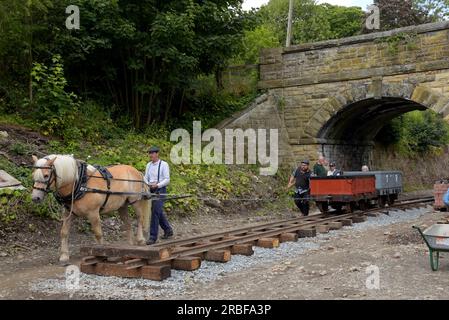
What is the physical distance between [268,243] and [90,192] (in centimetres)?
352

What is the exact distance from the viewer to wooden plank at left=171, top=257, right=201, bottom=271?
7.30m

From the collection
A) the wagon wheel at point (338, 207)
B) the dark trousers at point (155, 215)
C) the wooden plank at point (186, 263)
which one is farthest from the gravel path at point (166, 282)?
the wagon wheel at point (338, 207)

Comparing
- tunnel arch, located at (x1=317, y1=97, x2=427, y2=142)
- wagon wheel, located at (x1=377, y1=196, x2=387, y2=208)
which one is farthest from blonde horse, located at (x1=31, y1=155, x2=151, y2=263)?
tunnel arch, located at (x1=317, y1=97, x2=427, y2=142)

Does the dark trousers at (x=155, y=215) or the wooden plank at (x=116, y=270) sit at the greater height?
the dark trousers at (x=155, y=215)

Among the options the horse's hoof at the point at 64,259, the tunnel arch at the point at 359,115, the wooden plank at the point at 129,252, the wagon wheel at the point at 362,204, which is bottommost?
the horse's hoof at the point at 64,259

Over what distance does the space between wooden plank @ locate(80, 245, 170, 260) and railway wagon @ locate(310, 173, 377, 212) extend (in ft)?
25.6

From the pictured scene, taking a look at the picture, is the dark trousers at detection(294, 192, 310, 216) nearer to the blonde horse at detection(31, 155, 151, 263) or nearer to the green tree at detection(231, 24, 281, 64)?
the blonde horse at detection(31, 155, 151, 263)

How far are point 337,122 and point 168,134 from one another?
25.6 feet

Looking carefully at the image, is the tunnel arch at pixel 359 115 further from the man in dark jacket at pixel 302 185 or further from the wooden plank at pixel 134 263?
the wooden plank at pixel 134 263

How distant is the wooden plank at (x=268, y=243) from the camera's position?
944cm

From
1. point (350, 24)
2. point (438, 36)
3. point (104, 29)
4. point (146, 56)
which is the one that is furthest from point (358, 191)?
point (350, 24)

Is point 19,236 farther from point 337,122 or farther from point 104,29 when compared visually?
point 337,122

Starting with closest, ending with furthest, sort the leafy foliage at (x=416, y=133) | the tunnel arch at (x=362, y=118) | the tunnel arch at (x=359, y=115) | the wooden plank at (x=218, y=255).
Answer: the wooden plank at (x=218, y=255) < the tunnel arch at (x=359, y=115) < the tunnel arch at (x=362, y=118) < the leafy foliage at (x=416, y=133)

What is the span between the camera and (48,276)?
7160 mm
